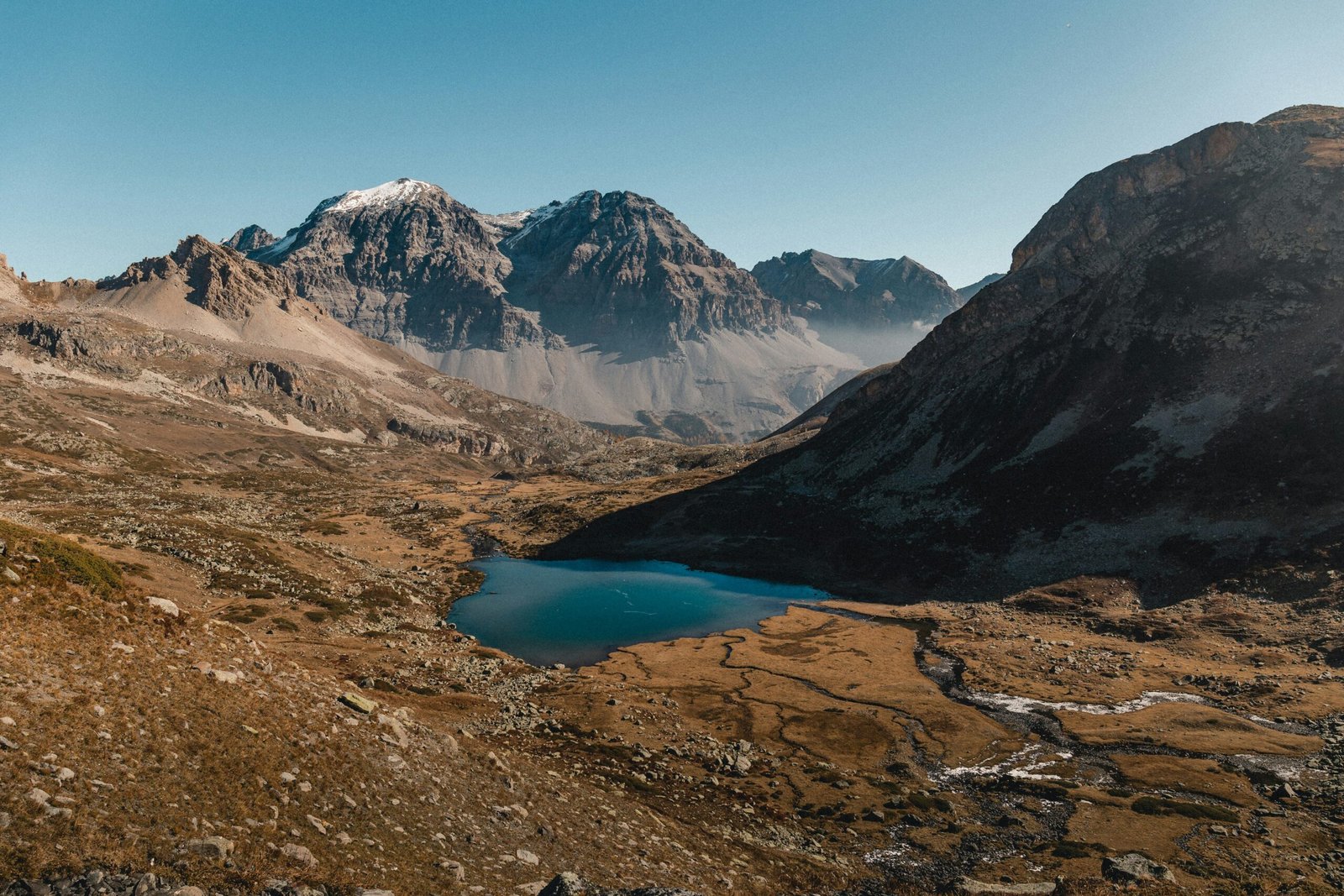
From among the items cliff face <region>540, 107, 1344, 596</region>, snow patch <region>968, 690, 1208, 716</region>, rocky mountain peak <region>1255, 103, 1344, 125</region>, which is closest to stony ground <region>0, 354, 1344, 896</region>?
snow patch <region>968, 690, 1208, 716</region>

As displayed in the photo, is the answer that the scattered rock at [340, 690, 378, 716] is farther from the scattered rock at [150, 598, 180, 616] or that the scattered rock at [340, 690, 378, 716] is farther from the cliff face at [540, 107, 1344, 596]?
the cliff face at [540, 107, 1344, 596]

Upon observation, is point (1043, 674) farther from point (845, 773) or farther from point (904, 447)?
point (904, 447)

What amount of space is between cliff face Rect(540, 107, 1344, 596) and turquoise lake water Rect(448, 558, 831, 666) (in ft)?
35.4

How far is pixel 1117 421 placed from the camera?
113m

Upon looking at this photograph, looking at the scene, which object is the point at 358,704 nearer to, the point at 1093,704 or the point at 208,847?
the point at 208,847

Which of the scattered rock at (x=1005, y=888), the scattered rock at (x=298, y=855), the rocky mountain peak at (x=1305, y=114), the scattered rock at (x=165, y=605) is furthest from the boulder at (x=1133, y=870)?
the rocky mountain peak at (x=1305, y=114)

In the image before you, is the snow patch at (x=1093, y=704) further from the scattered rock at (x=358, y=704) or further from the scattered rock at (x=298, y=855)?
the scattered rock at (x=298, y=855)

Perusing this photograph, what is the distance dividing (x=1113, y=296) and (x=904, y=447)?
5009 centimetres

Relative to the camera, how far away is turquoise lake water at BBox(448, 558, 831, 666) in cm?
7969

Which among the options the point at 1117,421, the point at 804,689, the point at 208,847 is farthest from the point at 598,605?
the point at 1117,421

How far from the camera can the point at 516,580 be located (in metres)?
116

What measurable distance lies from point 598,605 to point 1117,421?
90.3 metres

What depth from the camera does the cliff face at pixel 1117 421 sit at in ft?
293

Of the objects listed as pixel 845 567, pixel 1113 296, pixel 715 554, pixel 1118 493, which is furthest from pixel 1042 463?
pixel 715 554
